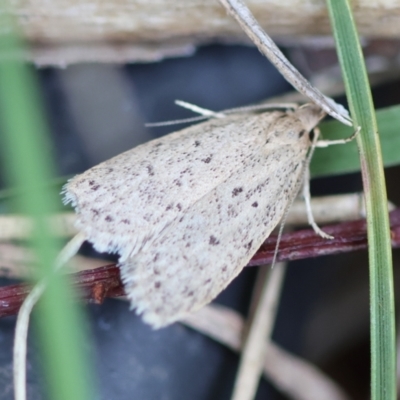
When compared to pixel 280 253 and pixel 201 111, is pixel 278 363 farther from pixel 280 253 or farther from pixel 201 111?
pixel 201 111

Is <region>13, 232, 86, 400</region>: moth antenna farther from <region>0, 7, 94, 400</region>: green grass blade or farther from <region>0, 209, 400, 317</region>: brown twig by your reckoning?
<region>0, 7, 94, 400</region>: green grass blade

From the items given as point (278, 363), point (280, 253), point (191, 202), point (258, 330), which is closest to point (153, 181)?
point (191, 202)

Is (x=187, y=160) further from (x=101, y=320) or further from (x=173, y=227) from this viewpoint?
(x=101, y=320)

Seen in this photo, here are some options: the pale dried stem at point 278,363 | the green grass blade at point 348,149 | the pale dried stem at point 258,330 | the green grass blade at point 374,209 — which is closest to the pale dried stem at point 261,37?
the green grass blade at point 374,209

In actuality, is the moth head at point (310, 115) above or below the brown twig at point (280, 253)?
above

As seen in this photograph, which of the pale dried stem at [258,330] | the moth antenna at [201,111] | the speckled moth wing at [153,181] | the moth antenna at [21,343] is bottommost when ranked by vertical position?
the moth antenna at [21,343]

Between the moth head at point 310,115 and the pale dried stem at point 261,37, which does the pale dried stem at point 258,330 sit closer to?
the moth head at point 310,115
